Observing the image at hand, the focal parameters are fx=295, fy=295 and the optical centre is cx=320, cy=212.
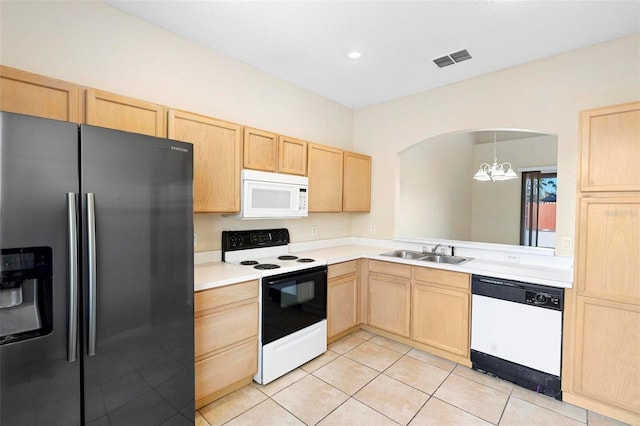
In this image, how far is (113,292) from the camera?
1461 mm

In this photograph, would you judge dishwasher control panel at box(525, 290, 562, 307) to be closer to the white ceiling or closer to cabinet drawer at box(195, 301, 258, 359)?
the white ceiling

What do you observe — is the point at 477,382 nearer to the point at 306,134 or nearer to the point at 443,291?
the point at 443,291

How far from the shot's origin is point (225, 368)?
2188 mm

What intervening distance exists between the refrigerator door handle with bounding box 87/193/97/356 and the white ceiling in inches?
63.6

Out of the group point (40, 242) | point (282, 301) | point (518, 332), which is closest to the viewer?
point (40, 242)

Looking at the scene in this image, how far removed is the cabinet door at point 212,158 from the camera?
2240 millimetres

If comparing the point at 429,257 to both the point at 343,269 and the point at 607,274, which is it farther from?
the point at 607,274

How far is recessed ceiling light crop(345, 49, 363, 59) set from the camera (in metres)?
2.65

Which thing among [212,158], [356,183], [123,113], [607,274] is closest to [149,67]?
[123,113]

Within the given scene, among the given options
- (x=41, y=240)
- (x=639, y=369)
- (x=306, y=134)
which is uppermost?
(x=306, y=134)

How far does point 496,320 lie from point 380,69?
8.47 ft

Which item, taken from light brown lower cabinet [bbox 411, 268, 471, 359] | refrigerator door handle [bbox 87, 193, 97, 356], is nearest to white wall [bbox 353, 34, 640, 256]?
light brown lower cabinet [bbox 411, 268, 471, 359]

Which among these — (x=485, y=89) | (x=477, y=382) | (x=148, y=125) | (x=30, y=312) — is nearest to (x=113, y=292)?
(x=30, y=312)

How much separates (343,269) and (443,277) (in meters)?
1.00
